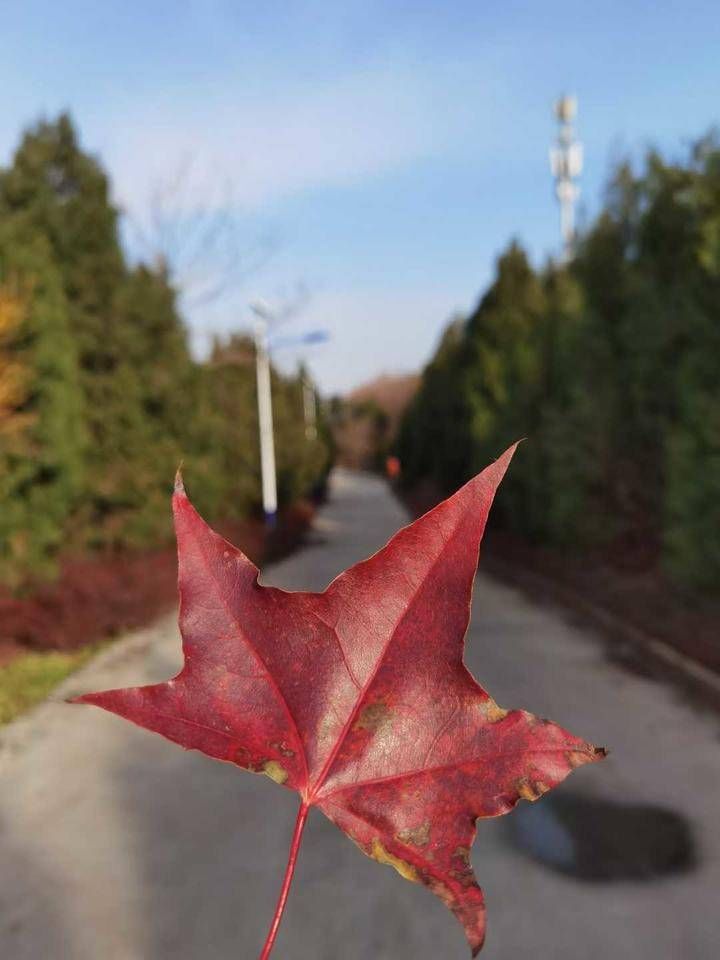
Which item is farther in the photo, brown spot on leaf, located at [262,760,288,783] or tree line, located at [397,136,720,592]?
tree line, located at [397,136,720,592]

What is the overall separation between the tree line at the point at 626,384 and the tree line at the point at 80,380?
6.19 m

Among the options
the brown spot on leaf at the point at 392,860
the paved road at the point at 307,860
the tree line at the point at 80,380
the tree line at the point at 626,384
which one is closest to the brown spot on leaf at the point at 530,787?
the brown spot on leaf at the point at 392,860

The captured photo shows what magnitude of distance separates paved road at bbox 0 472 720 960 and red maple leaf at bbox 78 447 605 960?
3746 millimetres

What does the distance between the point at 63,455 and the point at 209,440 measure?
613cm

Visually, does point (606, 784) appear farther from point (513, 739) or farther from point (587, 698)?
point (513, 739)

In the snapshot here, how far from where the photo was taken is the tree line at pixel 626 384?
35.6 ft

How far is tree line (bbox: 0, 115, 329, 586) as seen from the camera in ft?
37.2

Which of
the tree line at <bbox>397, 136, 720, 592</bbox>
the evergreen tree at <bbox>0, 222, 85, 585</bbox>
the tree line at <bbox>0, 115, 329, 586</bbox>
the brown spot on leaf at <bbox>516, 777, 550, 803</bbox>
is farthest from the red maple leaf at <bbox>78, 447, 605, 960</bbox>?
the evergreen tree at <bbox>0, 222, 85, 585</bbox>

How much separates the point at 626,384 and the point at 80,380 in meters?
8.12

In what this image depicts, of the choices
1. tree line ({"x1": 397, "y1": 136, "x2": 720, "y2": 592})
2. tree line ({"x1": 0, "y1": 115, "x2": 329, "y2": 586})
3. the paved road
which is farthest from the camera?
tree line ({"x1": 0, "y1": 115, "x2": 329, "y2": 586})

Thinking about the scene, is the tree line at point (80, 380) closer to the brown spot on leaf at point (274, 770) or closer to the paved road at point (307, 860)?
the paved road at point (307, 860)

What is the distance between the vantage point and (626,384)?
1427 cm

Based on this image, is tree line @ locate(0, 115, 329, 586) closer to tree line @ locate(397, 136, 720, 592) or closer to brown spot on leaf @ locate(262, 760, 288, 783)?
tree line @ locate(397, 136, 720, 592)

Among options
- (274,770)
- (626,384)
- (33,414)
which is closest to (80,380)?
(33,414)
